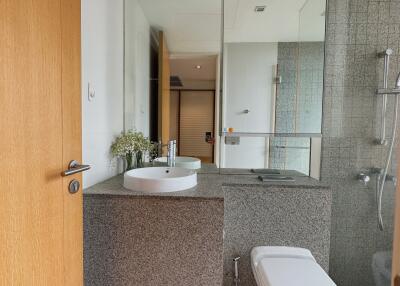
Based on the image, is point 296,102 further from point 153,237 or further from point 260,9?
point 153,237

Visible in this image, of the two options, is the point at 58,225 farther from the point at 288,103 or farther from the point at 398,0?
the point at 398,0

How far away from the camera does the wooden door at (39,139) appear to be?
2.39 feet

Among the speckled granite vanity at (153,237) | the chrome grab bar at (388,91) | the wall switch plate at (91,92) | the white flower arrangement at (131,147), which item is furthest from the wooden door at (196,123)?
the chrome grab bar at (388,91)

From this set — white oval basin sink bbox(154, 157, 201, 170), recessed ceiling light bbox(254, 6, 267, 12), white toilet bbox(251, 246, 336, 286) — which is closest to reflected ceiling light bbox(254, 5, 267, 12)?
recessed ceiling light bbox(254, 6, 267, 12)

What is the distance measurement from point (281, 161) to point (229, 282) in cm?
95

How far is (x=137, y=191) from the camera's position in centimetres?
137

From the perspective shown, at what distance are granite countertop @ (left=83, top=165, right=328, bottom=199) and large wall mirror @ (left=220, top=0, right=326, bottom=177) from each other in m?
0.12

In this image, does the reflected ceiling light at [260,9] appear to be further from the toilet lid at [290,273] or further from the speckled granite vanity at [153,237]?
the toilet lid at [290,273]

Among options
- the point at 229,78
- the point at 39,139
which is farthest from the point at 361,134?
the point at 39,139

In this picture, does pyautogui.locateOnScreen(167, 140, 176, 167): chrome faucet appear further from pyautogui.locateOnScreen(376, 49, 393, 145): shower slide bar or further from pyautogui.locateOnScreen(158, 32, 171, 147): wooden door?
pyautogui.locateOnScreen(376, 49, 393, 145): shower slide bar

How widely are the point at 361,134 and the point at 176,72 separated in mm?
1443

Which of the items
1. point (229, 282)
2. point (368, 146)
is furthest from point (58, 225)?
point (368, 146)

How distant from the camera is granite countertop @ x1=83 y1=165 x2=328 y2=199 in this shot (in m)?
1.33

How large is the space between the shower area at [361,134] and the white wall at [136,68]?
53.3 inches
